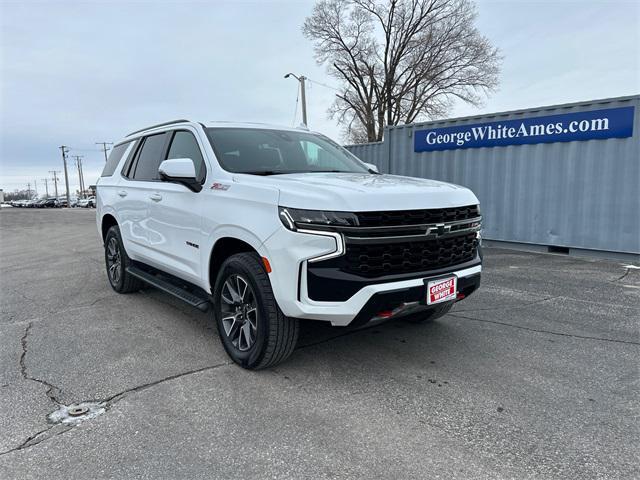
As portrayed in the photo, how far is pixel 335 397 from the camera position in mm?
3008

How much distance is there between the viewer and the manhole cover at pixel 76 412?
2.76 meters

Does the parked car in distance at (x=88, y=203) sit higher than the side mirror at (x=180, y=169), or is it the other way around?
the side mirror at (x=180, y=169)

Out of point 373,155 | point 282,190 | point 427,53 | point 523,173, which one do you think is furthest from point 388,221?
point 427,53

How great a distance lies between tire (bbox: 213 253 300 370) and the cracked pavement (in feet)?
0.57

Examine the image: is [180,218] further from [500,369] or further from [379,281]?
[500,369]

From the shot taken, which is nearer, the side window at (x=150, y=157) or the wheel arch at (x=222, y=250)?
the wheel arch at (x=222, y=250)

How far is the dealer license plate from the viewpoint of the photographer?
3063mm

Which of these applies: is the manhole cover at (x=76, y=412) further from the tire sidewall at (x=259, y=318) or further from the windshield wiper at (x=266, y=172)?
the windshield wiper at (x=266, y=172)

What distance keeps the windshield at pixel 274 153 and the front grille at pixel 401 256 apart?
1235 mm

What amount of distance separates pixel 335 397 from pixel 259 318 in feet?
2.40

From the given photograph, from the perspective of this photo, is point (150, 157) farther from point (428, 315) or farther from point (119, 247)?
point (428, 315)

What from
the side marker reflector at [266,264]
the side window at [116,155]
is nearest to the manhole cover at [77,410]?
the side marker reflector at [266,264]

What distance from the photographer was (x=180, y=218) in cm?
404

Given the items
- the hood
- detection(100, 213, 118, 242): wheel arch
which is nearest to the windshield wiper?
the hood
